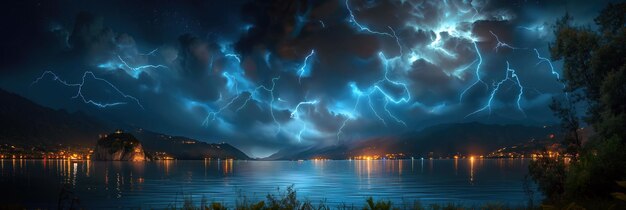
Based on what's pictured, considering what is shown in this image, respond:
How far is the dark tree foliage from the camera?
25.7m

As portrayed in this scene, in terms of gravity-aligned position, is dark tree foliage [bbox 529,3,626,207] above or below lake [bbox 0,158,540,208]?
above

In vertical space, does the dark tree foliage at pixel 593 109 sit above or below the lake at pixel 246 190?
above

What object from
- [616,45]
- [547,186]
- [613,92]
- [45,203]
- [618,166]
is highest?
[616,45]

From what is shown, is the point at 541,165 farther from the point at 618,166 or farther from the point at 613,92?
the point at 618,166

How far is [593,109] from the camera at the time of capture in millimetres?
36062

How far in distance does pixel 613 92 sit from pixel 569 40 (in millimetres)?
6480

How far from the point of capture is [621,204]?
1825 centimetres

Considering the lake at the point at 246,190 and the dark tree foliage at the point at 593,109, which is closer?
the dark tree foliage at the point at 593,109

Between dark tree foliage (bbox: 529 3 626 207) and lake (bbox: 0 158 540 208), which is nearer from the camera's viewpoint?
dark tree foliage (bbox: 529 3 626 207)

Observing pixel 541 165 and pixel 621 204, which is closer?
pixel 621 204

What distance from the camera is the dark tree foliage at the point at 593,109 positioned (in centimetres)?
2566

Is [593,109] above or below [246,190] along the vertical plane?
above

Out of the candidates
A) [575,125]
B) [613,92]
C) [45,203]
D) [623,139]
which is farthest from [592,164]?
[45,203]

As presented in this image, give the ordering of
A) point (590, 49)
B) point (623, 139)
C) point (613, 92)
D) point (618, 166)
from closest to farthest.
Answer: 1. point (618, 166)
2. point (623, 139)
3. point (613, 92)
4. point (590, 49)
